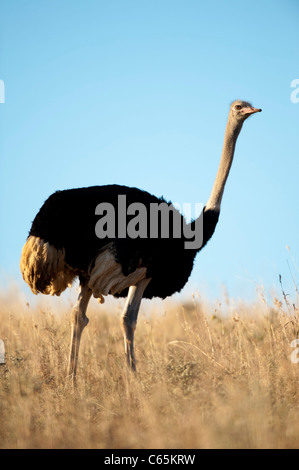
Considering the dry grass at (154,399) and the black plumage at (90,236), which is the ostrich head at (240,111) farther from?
the dry grass at (154,399)

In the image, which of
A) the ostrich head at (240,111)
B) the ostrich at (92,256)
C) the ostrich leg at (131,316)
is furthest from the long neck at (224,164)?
the ostrich leg at (131,316)

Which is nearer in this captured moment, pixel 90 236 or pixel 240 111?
pixel 90 236

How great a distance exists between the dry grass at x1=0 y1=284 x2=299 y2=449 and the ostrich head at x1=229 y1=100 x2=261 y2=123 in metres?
2.05

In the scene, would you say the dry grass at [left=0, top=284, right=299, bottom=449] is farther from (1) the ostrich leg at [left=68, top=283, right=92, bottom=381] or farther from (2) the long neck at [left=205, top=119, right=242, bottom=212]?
(2) the long neck at [left=205, top=119, right=242, bottom=212]

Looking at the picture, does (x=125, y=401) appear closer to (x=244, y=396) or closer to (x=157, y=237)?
(x=244, y=396)

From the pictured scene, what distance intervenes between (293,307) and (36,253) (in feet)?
8.06

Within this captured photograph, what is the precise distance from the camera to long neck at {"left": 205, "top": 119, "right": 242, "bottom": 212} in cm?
606

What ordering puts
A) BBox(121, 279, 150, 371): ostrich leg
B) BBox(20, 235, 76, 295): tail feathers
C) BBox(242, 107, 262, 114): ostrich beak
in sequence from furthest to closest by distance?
BBox(242, 107, 262, 114): ostrich beak → BBox(121, 279, 150, 371): ostrich leg → BBox(20, 235, 76, 295): tail feathers

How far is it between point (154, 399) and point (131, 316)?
137cm

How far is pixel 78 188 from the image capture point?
5582mm

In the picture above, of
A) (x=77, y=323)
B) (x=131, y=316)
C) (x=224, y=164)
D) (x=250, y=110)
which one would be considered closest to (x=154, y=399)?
(x=131, y=316)

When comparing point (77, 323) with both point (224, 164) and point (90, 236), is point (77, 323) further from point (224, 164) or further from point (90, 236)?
point (224, 164)

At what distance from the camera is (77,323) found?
578 centimetres

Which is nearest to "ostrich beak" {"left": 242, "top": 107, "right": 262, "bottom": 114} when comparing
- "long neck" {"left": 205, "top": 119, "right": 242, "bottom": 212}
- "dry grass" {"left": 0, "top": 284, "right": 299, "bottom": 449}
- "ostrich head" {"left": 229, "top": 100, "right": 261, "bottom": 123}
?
"ostrich head" {"left": 229, "top": 100, "right": 261, "bottom": 123}
